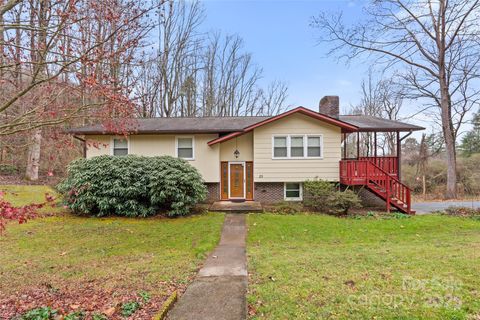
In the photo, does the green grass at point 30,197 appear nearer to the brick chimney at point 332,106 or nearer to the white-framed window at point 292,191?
the white-framed window at point 292,191

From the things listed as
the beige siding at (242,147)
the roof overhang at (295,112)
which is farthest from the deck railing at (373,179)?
the beige siding at (242,147)

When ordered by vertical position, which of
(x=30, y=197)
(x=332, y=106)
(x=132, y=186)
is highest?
(x=332, y=106)

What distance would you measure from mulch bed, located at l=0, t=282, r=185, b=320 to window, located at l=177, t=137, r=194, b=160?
9.02 m

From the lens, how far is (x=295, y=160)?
41.5ft

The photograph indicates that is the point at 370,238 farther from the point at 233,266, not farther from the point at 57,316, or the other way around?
the point at 57,316

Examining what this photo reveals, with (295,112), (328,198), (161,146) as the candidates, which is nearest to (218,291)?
(328,198)

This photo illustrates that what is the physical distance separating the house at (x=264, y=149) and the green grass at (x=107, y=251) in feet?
10.2

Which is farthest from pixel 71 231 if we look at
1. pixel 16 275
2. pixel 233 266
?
pixel 233 266

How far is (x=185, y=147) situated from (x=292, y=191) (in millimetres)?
5830

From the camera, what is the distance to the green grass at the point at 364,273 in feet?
11.5

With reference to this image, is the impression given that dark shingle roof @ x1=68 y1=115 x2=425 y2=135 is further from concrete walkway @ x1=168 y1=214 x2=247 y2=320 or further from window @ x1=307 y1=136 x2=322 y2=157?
concrete walkway @ x1=168 y1=214 x2=247 y2=320

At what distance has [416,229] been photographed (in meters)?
8.89

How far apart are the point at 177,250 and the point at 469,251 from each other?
684 cm

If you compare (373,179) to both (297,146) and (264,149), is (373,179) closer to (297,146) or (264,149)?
(297,146)
